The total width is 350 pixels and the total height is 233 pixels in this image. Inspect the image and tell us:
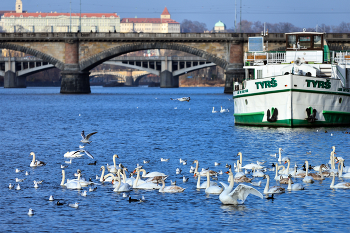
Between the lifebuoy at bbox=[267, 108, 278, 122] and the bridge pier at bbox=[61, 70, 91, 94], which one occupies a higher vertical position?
the bridge pier at bbox=[61, 70, 91, 94]

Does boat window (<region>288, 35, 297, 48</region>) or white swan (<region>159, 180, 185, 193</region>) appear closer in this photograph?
white swan (<region>159, 180, 185, 193</region>)

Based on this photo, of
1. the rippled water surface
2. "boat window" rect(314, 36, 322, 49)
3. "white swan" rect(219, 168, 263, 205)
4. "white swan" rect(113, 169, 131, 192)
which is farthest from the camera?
"boat window" rect(314, 36, 322, 49)

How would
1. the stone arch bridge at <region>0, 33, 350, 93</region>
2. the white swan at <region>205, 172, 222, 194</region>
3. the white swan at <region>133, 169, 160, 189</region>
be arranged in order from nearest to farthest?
the white swan at <region>205, 172, 222, 194</region> < the white swan at <region>133, 169, 160, 189</region> < the stone arch bridge at <region>0, 33, 350, 93</region>

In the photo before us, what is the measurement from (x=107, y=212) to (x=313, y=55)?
104 ft

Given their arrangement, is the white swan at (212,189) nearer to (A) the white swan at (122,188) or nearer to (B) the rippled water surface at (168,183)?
(B) the rippled water surface at (168,183)

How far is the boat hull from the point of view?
4109 cm

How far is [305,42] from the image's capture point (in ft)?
158

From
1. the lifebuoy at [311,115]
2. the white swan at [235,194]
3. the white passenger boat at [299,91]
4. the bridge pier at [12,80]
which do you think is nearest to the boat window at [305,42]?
the white passenger boat at [299,91]

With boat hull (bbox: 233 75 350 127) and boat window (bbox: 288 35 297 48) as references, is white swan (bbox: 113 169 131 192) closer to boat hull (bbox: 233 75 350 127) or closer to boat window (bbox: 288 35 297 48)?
boat hull (bbox: 233 75 350 127)

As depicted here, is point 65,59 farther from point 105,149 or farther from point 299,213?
point 299,213

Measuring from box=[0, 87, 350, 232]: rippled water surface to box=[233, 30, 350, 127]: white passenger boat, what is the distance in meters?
1.00

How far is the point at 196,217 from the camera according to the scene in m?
18.9

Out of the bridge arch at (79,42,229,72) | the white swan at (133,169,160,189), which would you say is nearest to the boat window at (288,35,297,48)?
the white swan at (133,169,160,189)

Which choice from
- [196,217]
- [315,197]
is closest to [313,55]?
[315,197]
